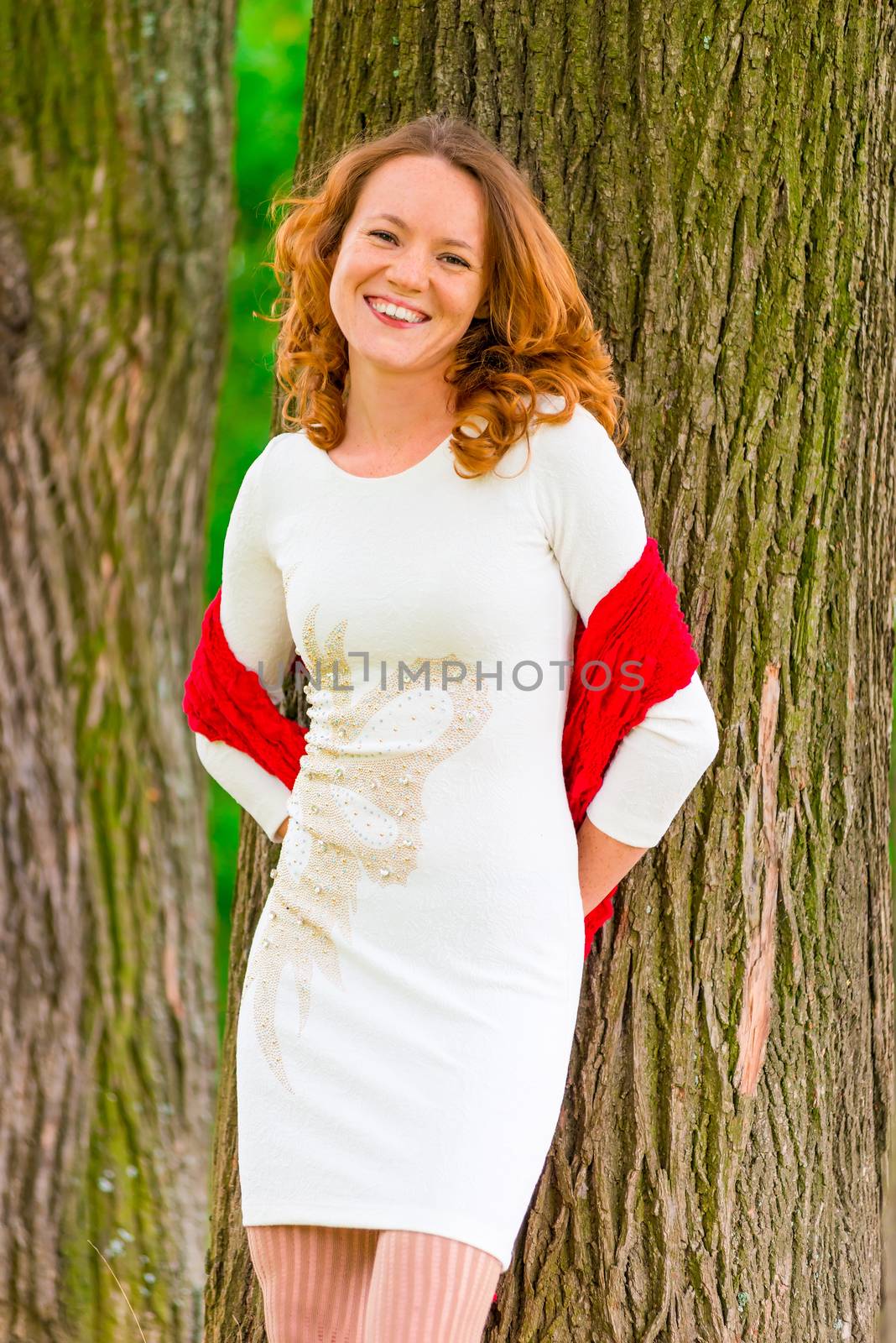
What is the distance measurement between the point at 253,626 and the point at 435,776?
52 cm

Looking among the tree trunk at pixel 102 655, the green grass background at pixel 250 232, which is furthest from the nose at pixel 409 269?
the green grass background at pixel 250 232

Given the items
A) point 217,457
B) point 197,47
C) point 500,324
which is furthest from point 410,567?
point 217,457

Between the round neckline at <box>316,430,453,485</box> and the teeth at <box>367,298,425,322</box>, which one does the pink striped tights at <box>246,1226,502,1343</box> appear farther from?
the teeth at <box>367,298,425,322</box>

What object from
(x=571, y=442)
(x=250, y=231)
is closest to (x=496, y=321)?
(x=571, y=442)

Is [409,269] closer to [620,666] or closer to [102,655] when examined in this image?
[620,666]

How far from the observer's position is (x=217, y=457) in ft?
30.2

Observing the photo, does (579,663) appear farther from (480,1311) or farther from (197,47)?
(197,47)

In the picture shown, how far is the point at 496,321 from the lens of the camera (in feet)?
7.19

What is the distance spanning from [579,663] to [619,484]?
10.3 inches

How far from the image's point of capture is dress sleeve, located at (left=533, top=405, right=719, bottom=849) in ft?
6.77

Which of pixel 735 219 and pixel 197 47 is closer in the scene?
pixel 735 219

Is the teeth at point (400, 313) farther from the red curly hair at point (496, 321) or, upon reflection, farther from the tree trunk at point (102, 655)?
the tree trunk at point (102, 655)

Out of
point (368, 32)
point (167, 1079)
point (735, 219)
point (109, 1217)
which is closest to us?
point (735, 219)

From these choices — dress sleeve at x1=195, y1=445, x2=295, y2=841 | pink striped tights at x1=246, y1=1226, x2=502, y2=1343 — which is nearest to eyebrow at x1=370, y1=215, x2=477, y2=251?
dress sleeve at x1=195, y1=445, x2=295, y2=841
